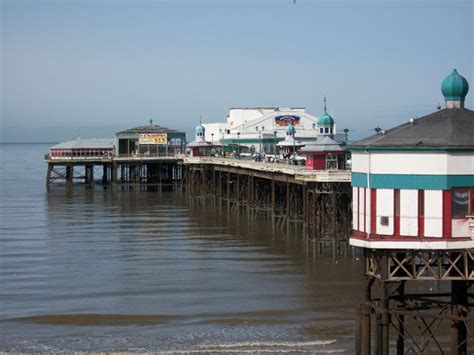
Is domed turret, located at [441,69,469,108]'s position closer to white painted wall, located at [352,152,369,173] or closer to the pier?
white painted wall, located at [352,152,369,173]

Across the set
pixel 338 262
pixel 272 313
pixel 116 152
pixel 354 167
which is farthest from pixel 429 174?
pixel 116 152

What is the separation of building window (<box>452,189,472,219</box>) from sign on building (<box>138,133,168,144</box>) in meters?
75.4

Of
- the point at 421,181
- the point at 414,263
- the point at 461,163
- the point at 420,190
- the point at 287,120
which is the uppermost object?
the point at 287,120

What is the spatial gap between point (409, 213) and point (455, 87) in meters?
3.13

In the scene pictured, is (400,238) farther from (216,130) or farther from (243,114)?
(216,130)

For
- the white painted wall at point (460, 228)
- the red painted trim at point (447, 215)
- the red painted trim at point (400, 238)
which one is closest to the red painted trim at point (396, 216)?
the red painted trim at point (400, 238)

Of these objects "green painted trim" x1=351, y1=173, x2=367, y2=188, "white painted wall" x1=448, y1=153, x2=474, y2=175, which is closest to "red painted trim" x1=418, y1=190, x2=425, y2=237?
"white painted wall" x1=448, y1=153, x2=474, y2=175

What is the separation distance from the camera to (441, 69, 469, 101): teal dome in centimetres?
1969

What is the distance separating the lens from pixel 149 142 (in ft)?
304

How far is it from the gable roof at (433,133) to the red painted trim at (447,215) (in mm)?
923

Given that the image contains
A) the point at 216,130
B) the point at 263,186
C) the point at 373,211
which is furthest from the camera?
the point at 216,130

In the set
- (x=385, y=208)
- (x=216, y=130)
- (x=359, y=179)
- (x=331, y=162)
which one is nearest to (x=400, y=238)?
(x=385, y=208)

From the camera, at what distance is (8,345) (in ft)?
82.5

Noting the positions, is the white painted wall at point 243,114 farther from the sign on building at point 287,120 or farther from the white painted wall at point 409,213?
the white painted wall at point 409,213
